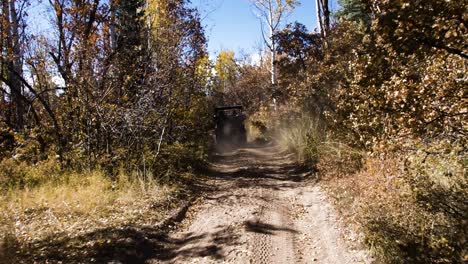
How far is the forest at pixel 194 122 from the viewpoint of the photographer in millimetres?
3623

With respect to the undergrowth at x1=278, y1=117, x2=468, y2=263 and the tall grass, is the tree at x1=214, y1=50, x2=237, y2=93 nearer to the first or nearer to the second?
the tall grass

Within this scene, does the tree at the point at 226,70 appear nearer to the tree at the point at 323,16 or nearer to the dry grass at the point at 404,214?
the tree at the point at 323,16

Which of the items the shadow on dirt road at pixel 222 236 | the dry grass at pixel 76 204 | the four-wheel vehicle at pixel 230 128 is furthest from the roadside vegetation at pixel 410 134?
the four-wheel vehicle at pixel 230 128

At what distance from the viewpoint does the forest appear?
3.62 meters

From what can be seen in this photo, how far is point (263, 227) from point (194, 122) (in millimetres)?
7962

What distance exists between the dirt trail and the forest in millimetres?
469

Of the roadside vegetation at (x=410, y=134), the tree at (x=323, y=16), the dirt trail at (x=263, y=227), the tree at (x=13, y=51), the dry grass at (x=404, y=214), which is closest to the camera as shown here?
the roadside vegetation at (x=410, y=134)

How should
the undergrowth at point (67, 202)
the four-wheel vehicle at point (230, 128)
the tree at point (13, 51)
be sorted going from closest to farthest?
A: 1. the undergrowth at point (67, 202)
2. the tree at point (13, 51)
3. the four-wheel vehicle at point (230, 128)

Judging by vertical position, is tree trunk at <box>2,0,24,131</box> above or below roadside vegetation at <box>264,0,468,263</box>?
above

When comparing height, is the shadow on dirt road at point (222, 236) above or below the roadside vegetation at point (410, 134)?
below

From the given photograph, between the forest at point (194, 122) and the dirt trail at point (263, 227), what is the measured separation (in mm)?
469

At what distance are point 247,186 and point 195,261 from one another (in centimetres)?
392

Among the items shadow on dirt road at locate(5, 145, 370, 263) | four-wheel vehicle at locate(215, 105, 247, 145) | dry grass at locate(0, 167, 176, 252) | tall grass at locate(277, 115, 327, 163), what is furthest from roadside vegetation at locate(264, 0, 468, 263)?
four-wheel vehicle at locate(215, 105, 247, 145)

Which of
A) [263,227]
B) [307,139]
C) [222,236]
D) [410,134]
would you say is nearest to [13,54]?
[222,236]
